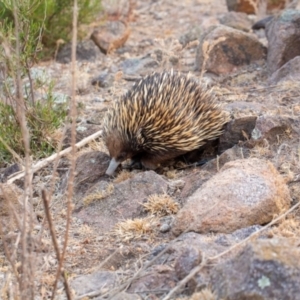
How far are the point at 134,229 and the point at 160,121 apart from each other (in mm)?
1253

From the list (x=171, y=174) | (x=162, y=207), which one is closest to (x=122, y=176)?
(x=171, y=174)

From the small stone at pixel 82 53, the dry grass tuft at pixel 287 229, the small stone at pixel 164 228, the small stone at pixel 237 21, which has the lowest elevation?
the small stone at pixel 82 53

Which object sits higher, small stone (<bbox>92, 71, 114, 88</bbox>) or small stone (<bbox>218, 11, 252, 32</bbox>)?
small stone (<bbox>218, 11, 252, 32</bbox>)

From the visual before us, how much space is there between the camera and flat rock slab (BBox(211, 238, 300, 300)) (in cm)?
261

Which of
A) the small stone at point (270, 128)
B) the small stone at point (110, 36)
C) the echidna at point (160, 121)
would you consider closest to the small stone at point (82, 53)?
the small stone at point (110, 36)

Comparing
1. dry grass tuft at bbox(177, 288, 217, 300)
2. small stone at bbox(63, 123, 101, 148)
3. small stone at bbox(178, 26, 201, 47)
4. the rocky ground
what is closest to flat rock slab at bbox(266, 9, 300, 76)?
the rocky ground

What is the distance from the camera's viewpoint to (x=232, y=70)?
7.69 meters

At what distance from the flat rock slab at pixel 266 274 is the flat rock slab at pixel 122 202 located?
174 centimetres

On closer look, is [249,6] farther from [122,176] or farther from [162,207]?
[162,207]

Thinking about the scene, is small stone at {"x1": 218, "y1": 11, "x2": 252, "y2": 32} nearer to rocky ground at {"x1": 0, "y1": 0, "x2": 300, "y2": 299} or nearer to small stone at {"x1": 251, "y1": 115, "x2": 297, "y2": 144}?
rocky ground at {"x1": 0, "y1": 0, "x2": 300, "y2": 299}

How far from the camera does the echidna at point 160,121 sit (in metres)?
5.10

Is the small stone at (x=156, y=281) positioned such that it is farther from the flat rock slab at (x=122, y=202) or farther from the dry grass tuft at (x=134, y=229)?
the flat rock slab at (x=122, y=202)

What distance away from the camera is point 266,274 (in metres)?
2.61

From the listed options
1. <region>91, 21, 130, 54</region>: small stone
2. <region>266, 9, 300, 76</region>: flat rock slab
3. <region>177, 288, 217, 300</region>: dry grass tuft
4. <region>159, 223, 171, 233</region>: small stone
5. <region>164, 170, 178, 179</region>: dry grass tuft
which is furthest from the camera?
<region>91, 21, 130, 54</region>: small stone
